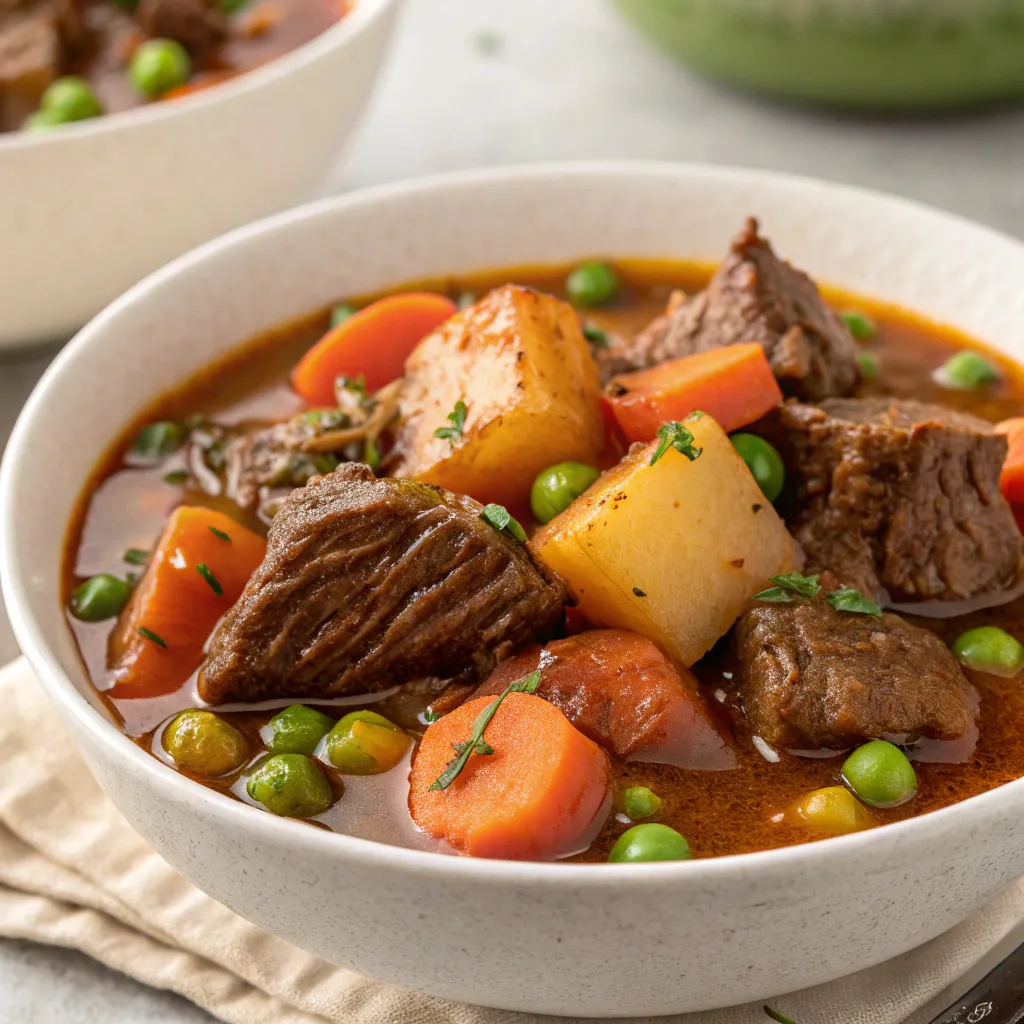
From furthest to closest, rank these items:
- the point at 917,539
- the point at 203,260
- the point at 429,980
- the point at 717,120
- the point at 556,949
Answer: the point at 717,120 < the point at 203,260 < the point at 917,539 < the point at 429,980 < the point at 556,949

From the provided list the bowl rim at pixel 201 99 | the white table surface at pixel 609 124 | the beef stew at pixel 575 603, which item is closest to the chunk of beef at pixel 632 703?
the beef stew at pixel 575 603

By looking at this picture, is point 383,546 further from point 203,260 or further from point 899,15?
point 899,15

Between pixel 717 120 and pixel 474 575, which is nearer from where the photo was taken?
pixel 474 575

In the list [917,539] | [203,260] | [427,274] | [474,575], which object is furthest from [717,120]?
[474,575]

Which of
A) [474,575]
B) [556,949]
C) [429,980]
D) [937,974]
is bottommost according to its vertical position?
[937,974]

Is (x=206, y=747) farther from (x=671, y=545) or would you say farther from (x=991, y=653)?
(x=991, y=653)

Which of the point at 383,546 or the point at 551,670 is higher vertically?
the point at 383,546

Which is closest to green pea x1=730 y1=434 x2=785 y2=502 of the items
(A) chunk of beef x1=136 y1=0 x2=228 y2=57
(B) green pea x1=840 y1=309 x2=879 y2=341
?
(B) green pea x1=840 y1=309 x2=879 y2=341

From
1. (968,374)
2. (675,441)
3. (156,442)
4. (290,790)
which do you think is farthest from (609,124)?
(290,790)
